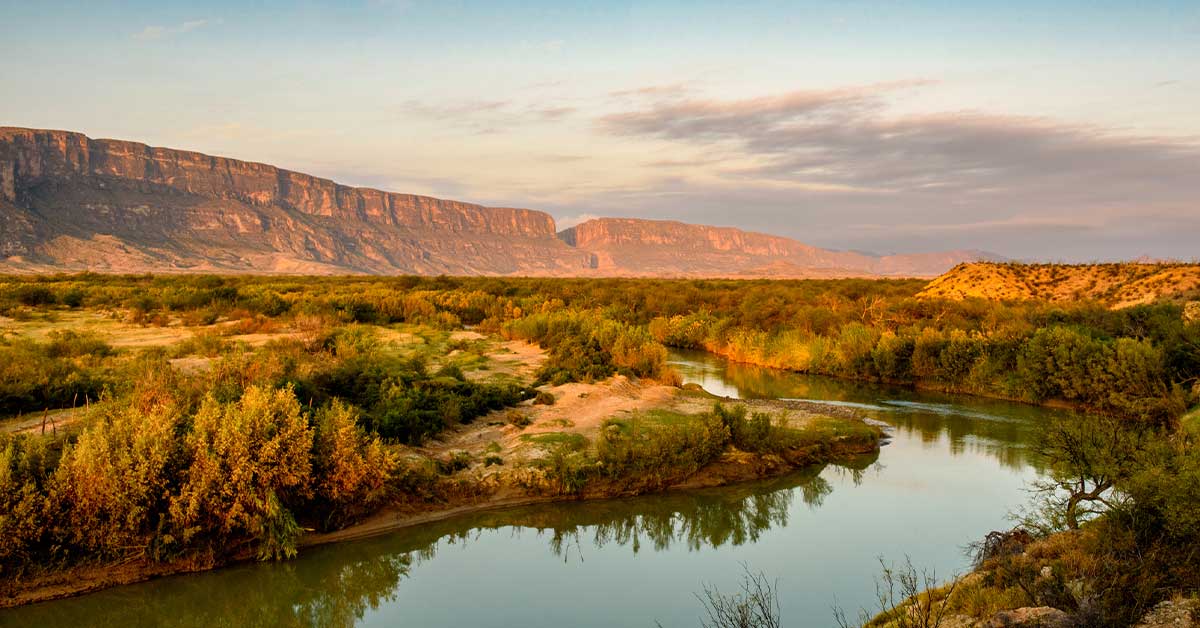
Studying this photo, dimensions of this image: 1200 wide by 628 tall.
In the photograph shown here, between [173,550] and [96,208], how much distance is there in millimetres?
184259

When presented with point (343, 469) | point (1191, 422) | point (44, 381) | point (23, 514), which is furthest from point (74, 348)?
point (1191, 422)

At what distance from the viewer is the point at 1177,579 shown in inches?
282

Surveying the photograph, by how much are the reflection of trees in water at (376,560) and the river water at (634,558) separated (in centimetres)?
2

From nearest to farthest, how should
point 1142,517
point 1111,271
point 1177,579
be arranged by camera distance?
point 1177,579 → point 1142,517 → point 1111,271

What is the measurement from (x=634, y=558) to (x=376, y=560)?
3.62 metres

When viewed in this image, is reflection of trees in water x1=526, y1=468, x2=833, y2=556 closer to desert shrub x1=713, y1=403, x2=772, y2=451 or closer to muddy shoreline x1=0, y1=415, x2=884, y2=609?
muddy shoreline x1=0, y1=415, x2=884, y2=609

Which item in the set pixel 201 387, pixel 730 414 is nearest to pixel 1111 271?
pixel 730 414

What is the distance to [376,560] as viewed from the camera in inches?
418

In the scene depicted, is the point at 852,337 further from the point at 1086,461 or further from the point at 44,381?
the point at 44,381

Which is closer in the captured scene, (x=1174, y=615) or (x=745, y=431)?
(x=1174, y=615)

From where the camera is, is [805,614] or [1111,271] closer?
[805,614]

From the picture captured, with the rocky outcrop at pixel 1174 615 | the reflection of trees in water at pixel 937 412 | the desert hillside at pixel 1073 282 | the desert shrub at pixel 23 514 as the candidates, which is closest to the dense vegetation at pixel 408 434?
the desert shrub at pixel 23 514

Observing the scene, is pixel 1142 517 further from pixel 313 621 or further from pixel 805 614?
pixel 313 621

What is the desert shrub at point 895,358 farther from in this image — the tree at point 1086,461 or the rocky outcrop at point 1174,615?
the rocky outcrop at point 1174,615
